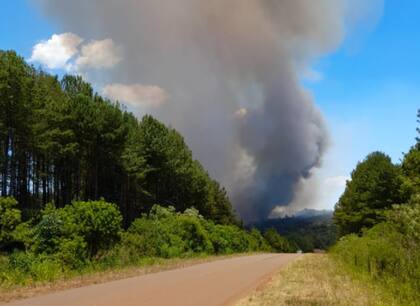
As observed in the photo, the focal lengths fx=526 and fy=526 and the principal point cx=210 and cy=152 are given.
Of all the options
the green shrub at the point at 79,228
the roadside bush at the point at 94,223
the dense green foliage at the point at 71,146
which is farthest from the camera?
the dense green foliage at the point at 71,146

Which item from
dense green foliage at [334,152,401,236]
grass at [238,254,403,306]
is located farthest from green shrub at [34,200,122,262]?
dense green foliage at [334,152,401,236]

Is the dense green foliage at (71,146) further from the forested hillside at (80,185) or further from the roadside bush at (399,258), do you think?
the roadside bush at (399,258)

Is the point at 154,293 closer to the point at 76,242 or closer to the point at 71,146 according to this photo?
the point at 76,242

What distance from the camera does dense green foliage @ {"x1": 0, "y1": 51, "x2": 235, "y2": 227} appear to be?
139 ft

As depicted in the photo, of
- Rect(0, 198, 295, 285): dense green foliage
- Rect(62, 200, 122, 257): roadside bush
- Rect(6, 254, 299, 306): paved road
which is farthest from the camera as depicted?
Rect(62, 200, 122, 257): roadside bush

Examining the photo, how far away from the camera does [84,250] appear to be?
83.8 ft

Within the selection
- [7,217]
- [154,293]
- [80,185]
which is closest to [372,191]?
[80,185]

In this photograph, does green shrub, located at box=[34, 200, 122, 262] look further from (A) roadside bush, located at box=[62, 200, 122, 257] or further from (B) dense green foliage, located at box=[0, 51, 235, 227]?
(B) dense green foliage, located at box=[0, 51, 235, 227]

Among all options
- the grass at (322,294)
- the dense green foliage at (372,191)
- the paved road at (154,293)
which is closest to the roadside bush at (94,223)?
the paved road at (154,293)

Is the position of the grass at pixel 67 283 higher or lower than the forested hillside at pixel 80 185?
lower

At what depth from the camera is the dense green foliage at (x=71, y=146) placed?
139 ft

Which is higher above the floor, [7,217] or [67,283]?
[7,217]

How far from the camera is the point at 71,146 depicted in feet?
155

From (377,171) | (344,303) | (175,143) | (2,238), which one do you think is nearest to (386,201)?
(377,171)
